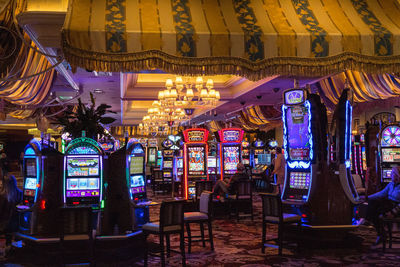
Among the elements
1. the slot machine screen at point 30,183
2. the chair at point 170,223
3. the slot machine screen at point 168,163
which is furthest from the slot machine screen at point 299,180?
the slot machine screen at point 168,163

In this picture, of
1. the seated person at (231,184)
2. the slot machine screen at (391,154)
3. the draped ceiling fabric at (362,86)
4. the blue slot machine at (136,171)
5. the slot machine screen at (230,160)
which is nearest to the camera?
the blue slot machine at (136,171)

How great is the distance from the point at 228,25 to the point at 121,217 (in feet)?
13.6

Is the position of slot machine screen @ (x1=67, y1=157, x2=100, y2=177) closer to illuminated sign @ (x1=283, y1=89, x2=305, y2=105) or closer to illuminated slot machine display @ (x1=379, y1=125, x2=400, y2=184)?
illuminated sign @ (x1=283, y1=89, x2=305, y2=105)

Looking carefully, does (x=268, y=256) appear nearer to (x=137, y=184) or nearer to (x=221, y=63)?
(x=137, y=184)

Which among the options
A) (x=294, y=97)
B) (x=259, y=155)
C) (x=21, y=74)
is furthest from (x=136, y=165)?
(x=259, y=155)

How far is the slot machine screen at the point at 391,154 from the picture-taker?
1091 centimetres

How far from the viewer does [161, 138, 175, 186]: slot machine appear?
57.1 feet

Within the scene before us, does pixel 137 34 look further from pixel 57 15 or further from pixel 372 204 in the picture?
pixel 372 204

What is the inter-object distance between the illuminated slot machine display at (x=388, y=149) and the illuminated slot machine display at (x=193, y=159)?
4.47 metres

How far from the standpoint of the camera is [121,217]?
671 cm

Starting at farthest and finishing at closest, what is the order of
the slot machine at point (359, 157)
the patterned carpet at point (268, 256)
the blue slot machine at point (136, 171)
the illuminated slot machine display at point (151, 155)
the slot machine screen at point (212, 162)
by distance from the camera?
the illuminated slot machine display at point (151, 155)
the slot machine at point (359, 157)
the slot machine screen at point (212, 162)
the blue slot machine at point (136, 171)
the patterned carpet at point (268, 256)

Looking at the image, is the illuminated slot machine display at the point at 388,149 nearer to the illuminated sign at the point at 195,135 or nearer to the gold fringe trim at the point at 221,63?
the illuminated sign at the point at 195,135

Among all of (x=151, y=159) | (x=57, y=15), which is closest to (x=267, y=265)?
(x=57, y=15)

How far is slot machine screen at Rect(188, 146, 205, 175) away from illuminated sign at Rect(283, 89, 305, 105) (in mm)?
4955
